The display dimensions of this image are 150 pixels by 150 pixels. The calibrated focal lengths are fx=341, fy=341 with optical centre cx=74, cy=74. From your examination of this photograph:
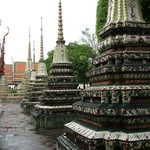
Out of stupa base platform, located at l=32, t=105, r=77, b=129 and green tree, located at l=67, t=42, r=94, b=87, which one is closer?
stupa base platform, located at l=32, t=105, r=77, b=129

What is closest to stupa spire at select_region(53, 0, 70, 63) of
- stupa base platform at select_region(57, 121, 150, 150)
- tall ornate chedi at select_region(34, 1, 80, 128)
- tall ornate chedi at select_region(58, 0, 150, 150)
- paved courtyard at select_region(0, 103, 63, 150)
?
tall ornate chedi at select_region(34, 1, 80, 128)

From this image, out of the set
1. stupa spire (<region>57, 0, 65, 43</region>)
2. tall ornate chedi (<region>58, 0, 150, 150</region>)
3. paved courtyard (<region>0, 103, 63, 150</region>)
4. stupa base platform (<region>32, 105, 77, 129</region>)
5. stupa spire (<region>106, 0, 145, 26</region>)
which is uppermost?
stupa spire (<region>57, 0, 65, 43</region>)

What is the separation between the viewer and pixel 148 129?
30.1ft

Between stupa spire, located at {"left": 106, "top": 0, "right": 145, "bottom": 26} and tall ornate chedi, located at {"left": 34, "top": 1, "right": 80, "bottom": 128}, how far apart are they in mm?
11893

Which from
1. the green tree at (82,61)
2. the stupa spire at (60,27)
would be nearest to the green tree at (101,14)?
the stupa spire at (60,27)

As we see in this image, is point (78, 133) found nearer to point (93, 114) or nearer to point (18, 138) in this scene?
point (93, 114)

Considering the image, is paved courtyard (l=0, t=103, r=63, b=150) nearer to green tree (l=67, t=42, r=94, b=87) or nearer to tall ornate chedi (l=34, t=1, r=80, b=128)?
tall ornate chedi (l=34, t=1, r=80, b=128)

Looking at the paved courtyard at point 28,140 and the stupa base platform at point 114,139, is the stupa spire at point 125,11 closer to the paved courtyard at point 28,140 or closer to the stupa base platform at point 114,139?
the stupa base platform at point 114,139

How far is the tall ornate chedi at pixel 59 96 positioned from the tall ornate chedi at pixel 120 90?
34.9 ft

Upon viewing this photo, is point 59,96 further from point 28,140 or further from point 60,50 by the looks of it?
point 28,140

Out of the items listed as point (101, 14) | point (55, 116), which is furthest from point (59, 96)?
point (101, 14)

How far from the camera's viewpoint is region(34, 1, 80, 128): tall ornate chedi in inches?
851

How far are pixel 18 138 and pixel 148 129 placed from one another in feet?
33.5

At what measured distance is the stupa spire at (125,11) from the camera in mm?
10227
